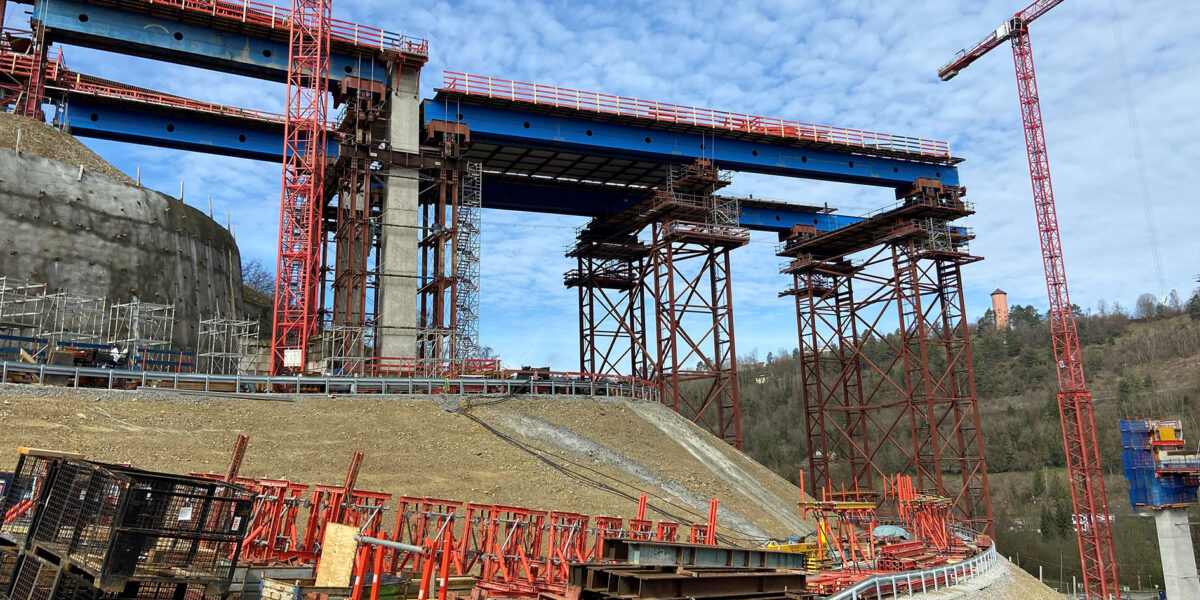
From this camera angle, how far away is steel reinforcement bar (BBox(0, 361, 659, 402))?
2802 cm

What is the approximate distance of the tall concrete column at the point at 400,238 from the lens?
39031 mm

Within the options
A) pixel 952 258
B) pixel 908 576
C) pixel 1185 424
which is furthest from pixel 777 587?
pixel 1185 424

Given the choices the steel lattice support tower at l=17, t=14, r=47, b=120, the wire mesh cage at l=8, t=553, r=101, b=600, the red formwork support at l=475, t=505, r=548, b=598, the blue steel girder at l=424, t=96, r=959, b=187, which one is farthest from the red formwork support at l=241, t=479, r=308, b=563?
the steel lattice support tower at l=17, t=14, r=47, b=120

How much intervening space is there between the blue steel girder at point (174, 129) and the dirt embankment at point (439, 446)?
68.7 feet

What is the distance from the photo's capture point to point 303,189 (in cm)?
4341

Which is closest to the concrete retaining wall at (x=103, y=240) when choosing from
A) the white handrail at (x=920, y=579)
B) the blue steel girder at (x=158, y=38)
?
the blue steel girder at (x=158, y=38)

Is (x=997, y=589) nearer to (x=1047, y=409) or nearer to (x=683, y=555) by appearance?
(x=683, y=555)

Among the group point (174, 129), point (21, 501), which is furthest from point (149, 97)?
point (21, 501)

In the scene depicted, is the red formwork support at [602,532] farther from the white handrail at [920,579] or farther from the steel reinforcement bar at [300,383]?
the steel reinforcement bar at [300,383]

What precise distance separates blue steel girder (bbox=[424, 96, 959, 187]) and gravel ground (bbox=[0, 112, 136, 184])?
18.0 meters

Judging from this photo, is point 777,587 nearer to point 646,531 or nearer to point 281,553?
point 646,531

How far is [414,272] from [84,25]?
Answer: 18964 mm

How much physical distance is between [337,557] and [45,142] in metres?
38.3

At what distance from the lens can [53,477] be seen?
1120 cm
